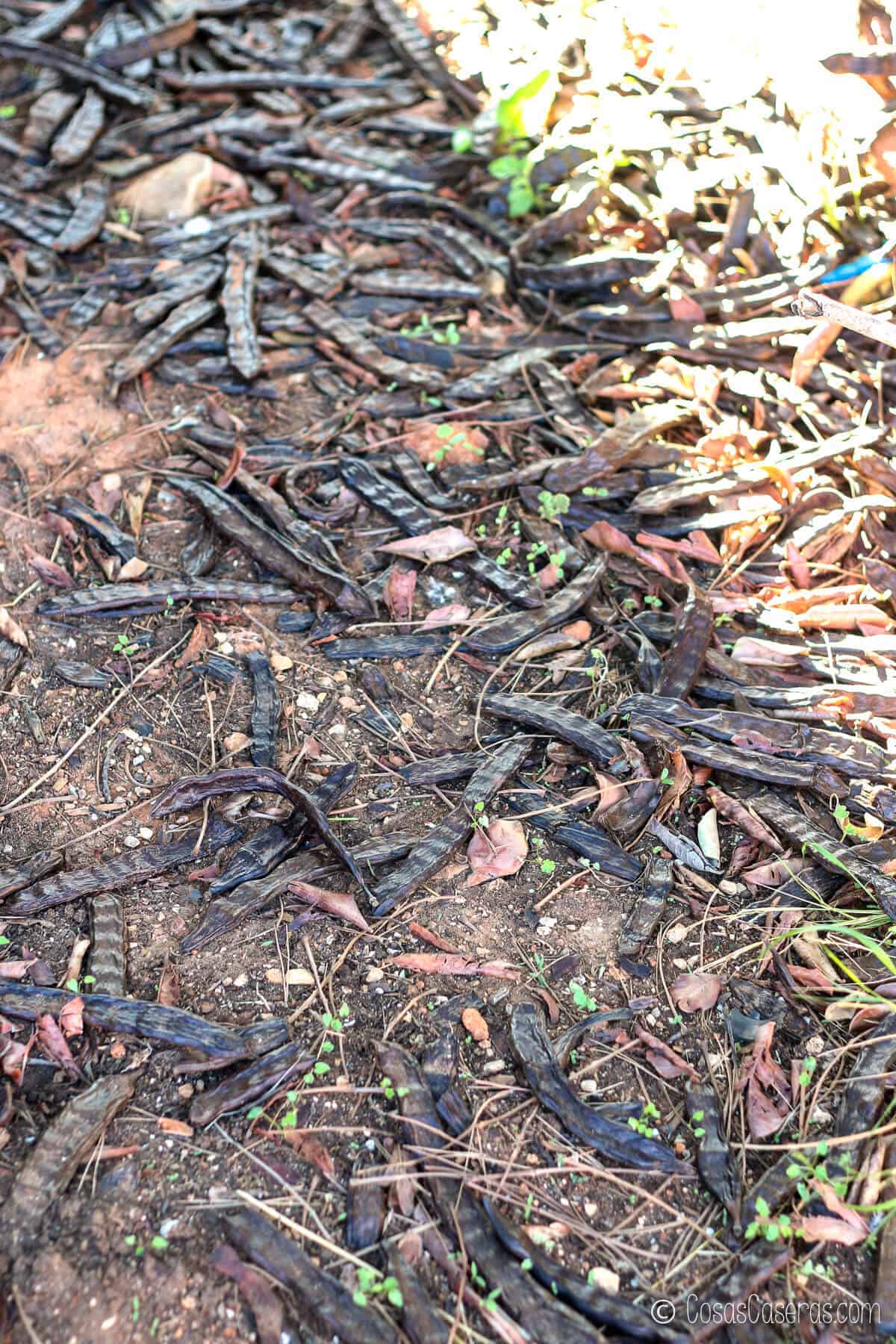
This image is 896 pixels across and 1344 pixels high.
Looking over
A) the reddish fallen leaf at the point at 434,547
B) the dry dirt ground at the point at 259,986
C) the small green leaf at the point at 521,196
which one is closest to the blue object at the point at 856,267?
the small green leaf at the point at 521,196

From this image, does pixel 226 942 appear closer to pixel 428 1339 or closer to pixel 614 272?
pixel 428 1339

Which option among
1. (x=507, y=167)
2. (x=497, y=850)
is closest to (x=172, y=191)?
(x=507, y=167)

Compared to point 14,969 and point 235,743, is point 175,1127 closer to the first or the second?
point 14,969

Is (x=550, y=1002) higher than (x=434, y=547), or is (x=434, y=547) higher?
(x=434, y=547)

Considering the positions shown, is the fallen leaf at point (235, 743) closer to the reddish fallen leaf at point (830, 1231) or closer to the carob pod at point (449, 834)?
the carob pod at point (449, 834)

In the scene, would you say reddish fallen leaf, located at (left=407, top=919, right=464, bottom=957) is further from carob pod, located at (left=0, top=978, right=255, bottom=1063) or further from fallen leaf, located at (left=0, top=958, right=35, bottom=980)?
fallen leaf, located at (left=0, top=958, right=35, bottom=980)

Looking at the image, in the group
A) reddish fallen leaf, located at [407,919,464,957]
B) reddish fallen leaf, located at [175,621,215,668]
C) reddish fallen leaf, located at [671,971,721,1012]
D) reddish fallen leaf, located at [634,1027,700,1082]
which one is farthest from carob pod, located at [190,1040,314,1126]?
reddish fallen leaf, located at [175,621,215,668]
